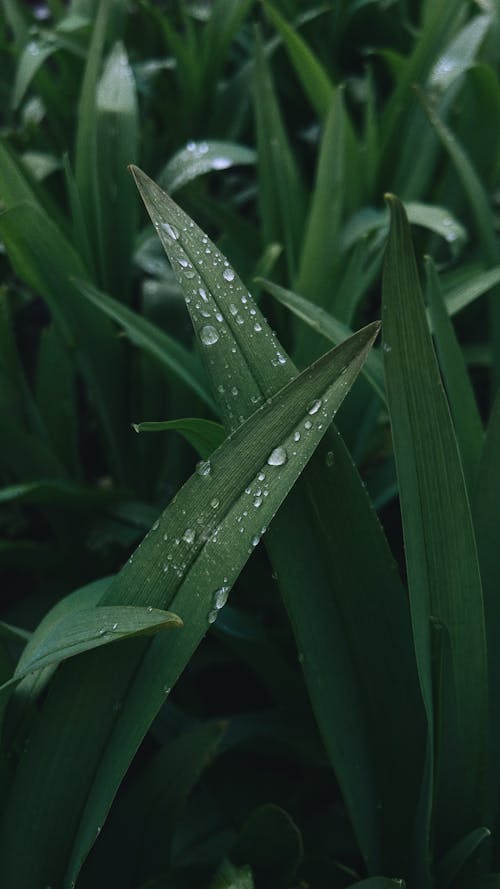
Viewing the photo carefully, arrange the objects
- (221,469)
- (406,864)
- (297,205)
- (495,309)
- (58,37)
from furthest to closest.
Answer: (58,37) < (297,205) < (495,309) < (406,864) < (221,469)

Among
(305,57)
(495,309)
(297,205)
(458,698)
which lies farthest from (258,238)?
(458,698)

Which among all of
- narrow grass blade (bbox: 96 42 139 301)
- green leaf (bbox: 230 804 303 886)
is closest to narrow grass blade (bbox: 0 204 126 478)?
narrow grass blade (bbox: 96 42 139 301)

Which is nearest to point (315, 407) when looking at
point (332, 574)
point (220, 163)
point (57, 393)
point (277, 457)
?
point (277, 457)

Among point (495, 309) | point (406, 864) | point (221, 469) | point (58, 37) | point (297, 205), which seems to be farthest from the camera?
point (58, 37)

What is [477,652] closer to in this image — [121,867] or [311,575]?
[311,575]

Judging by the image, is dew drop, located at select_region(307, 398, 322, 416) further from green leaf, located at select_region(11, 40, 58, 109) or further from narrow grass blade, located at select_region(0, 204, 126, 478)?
green leaf, located at select_region(11, 40, 58, 109)

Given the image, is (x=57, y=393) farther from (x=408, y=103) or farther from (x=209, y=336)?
(x=408, y=103)
